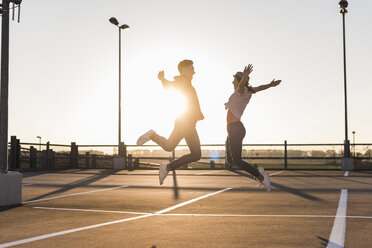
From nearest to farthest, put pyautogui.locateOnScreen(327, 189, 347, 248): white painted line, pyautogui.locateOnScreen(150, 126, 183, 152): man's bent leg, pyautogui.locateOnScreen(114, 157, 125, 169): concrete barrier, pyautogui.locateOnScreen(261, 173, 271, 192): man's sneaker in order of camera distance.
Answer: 1. pyautogui.locateOnScreen(327, 189, 347, 248): white painted line
2. pyautogui.locateOnScreen(150, 126, 183, 152): man's bent leg
3. pyautogui.locateOnScreen(261, 173, 271, 192): man's sneaker
4. pyautogui.locateOnScreen(114, 157, 125, 169): concrete barrier

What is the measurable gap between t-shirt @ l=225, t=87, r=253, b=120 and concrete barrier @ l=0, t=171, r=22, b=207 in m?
4.10

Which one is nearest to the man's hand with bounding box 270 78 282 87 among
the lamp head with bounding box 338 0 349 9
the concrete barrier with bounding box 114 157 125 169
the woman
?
the woman

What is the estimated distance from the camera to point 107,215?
625 centimetres

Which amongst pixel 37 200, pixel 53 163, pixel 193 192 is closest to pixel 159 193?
pixel 193 192

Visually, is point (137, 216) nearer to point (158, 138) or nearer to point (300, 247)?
point (158, 138)

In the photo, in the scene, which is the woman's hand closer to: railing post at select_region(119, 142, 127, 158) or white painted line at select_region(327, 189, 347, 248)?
white painted line at select_region(327, 189, 347, 248)

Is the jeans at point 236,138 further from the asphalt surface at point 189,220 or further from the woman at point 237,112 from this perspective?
the asphalt surface at point 189,220

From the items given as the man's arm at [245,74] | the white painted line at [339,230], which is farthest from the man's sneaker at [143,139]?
the white painted line at [339,230]

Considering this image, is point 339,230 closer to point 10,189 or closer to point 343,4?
point 10,189

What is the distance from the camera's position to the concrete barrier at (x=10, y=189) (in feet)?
24.7

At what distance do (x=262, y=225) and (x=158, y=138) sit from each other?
6.50ft

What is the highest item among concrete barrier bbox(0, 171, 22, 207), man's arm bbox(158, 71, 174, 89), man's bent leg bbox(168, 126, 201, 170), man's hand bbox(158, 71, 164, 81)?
man's hand bbox(158, 71, 164, 81)

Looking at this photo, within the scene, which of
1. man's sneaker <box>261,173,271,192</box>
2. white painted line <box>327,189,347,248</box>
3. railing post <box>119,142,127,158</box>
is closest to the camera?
white painted line <box>327,189,347,248</box>

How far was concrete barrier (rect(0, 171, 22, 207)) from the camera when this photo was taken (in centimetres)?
754
